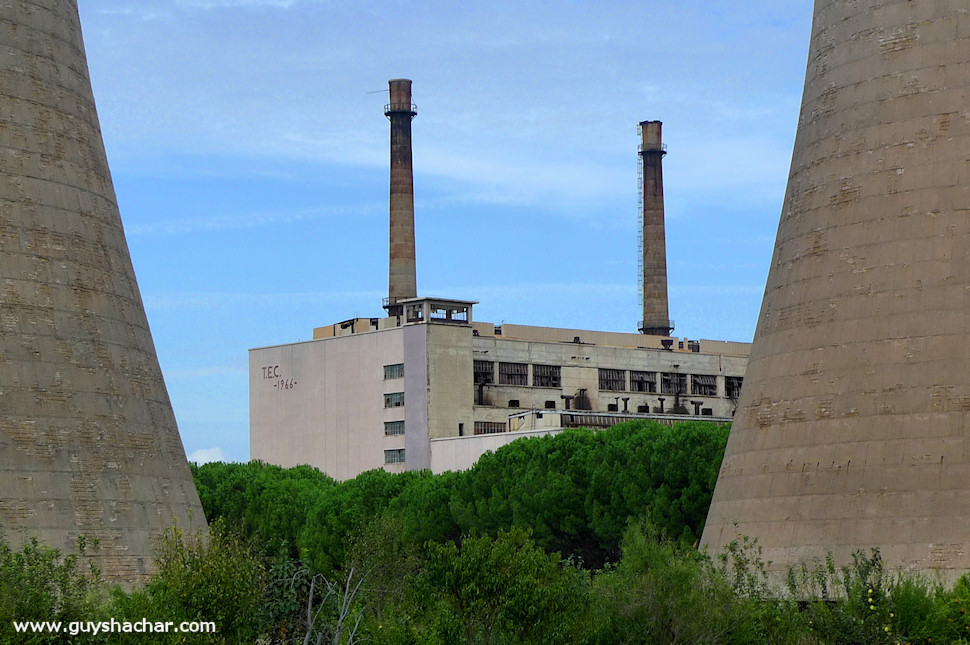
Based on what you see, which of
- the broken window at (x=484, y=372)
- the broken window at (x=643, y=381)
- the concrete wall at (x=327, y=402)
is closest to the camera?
the concrete wall at (x=327, y=402)

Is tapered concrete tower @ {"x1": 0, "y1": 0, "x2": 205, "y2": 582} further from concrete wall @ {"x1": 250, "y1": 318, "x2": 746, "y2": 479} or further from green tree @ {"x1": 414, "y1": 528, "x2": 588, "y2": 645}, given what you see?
concrete wall @ {"x1": 250, "y1": 318, "x2": 746, "y2": 479}

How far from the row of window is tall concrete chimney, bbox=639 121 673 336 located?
516 cm

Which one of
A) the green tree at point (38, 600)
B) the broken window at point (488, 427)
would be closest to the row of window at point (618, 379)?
the broken window at point (488, 427)

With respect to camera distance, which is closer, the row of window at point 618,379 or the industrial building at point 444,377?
the industrial building at point 444,377

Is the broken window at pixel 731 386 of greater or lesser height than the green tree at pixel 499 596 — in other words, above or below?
above

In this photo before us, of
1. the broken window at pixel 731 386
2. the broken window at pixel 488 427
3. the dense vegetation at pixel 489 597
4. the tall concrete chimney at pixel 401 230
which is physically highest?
the tall concrete chimney at pixel 401 230

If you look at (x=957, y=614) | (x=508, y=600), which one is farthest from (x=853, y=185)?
(x=508, y=600)

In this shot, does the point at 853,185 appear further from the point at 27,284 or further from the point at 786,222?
the point at 27,284

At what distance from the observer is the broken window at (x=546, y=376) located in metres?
104

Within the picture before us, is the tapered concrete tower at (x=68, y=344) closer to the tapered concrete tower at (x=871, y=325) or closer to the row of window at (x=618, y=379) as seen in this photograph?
the tapered concrete tower at (x=871, y=325)

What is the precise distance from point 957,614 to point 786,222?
1274cm

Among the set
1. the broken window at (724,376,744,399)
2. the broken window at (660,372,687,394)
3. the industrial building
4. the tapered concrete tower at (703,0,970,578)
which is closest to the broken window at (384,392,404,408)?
the industrial building

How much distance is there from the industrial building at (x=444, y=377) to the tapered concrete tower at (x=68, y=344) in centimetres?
5135

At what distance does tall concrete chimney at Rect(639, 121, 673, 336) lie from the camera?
113562mm
